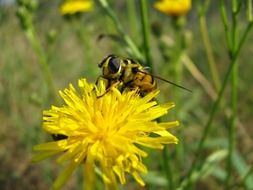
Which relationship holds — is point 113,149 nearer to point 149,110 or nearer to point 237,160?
point 149,110

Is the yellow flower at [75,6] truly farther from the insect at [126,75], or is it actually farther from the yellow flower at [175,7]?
the insect at [126,75]

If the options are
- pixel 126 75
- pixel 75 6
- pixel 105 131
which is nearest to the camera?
pixel 105 131

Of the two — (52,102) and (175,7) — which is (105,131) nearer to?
(175,7)

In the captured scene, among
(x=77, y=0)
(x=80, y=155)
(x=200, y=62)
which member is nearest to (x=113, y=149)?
(x=80, y=155)

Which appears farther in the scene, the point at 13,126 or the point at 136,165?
the point at 13,126

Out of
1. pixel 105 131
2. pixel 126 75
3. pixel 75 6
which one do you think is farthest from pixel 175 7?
→ pixel 105 131

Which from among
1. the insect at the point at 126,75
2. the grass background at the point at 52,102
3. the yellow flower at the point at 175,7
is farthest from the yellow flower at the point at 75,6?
the insect at the point at 126,75
